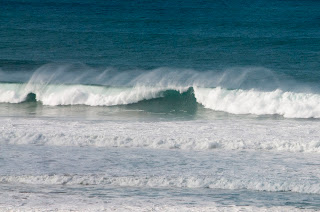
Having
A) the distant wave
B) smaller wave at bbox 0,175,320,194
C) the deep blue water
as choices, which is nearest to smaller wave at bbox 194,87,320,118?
the distant wave

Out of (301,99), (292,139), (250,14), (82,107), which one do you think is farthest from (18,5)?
(292,139)

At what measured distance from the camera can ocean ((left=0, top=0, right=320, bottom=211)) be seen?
322 inches

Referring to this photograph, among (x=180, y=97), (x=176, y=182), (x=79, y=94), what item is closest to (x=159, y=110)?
(x=180, y=97)

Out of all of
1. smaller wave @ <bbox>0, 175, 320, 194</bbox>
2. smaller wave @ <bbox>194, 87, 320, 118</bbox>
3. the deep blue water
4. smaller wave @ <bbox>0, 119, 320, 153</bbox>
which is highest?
the deep blue water

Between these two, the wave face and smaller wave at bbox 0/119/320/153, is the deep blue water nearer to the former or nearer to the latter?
the wave face

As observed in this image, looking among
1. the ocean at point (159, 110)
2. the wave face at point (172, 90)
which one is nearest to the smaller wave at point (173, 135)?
the ocean at point (159, 110)

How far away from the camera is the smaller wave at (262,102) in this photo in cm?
1423

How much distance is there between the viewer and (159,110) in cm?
1512

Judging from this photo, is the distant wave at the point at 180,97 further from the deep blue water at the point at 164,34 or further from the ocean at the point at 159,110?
the deep blue water at the point at 164,34

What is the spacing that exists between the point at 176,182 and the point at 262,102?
279 inches

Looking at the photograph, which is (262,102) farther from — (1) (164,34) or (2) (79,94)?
(1) (164,34)

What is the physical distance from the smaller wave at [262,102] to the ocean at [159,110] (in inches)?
1.8

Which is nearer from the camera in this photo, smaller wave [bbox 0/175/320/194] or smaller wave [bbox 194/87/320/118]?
smaller wave [bbox 0/175/320/194]

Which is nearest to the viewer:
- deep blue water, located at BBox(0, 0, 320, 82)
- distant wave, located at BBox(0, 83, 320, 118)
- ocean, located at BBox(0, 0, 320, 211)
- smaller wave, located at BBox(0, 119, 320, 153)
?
ocean, located at BBox(0, 0, 320, 211)
